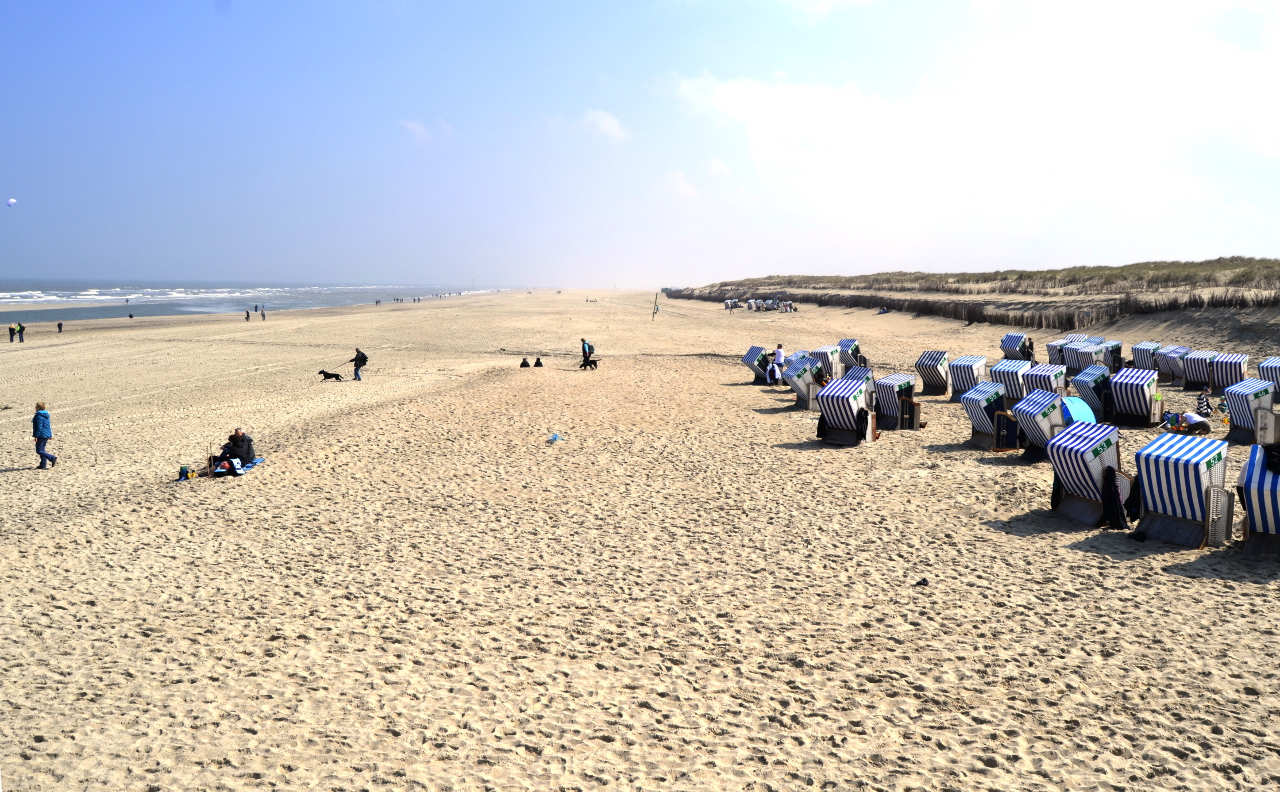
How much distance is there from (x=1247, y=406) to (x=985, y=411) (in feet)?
14.5

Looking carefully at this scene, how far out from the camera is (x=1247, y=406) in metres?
13.6

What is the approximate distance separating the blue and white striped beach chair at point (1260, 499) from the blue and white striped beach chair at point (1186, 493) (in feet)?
1.01

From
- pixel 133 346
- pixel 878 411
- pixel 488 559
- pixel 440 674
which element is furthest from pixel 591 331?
pixel 440 674

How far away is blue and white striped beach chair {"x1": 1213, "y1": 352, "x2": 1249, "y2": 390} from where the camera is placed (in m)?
18.1

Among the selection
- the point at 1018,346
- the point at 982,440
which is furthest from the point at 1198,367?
the point at 982,440

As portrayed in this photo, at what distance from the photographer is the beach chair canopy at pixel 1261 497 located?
7.92 m

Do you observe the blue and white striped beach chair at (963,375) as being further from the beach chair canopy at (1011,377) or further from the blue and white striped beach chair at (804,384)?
the blue and white striped beach chair at (804,384)

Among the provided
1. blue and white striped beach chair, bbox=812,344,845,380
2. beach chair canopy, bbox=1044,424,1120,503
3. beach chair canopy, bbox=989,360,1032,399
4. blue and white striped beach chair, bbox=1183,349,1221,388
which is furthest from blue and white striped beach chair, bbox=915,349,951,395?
beach chair canopy, bbox=1044,424,1120,503

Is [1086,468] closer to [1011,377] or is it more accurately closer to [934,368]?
[1011,377]

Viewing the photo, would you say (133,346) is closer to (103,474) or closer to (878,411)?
(103,474)

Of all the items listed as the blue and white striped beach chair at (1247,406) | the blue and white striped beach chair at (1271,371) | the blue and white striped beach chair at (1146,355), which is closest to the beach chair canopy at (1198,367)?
the blue and white striped beach chair at (1146,355)

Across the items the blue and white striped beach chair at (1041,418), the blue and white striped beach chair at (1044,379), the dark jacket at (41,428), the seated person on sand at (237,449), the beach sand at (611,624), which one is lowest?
the beach sand at (611,624)

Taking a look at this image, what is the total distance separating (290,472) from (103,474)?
338 centimetres

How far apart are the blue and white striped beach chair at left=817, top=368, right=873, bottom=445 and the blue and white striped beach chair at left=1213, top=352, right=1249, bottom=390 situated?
32.4ft
